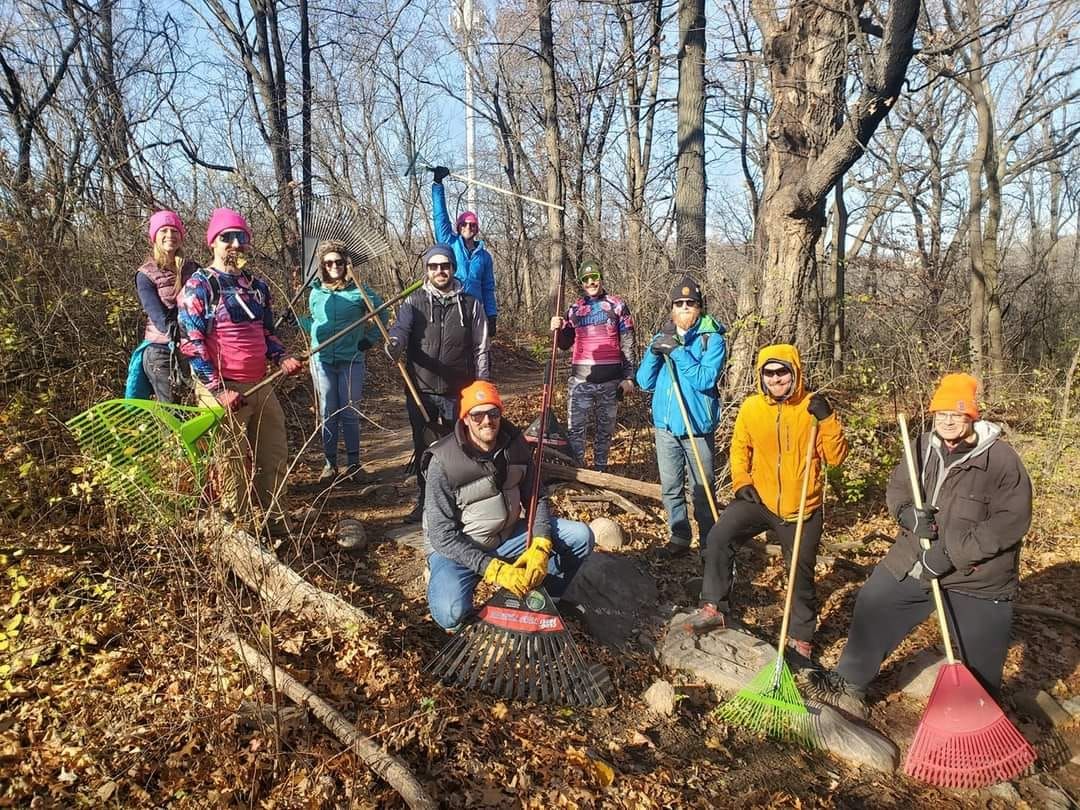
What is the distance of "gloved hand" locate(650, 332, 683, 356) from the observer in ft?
15.5

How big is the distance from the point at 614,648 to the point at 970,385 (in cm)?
249

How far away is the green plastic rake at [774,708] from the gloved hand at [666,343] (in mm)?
2076

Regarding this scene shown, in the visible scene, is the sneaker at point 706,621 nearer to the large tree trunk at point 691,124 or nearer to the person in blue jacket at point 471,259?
the person in blue jacket at point 471,259

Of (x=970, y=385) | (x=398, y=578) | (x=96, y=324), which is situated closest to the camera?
(x=970, y=385)

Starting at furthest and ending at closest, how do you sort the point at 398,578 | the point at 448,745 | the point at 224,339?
the point at 398,578, the point at 224,339, the point at 448,745

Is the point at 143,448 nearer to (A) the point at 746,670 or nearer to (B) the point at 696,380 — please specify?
(B) the point at 696,380

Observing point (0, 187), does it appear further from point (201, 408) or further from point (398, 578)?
point (398, 578)

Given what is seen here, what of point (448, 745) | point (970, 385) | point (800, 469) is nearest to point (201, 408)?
point (448, 745)

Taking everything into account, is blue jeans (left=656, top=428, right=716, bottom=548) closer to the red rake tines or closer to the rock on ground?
the rock on ground

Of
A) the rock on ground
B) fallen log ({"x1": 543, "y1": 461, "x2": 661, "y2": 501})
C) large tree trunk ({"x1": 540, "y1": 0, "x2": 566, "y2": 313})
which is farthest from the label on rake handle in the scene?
large tree trunk ({"x1": 540, "y1": 0, "x2": 566, "y2": 313})

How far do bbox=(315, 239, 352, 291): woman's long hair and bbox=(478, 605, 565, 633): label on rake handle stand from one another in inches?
122

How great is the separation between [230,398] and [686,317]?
3.13 m

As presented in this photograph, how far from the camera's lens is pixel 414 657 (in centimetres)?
338

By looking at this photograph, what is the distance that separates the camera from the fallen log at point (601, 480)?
5.65 metres
